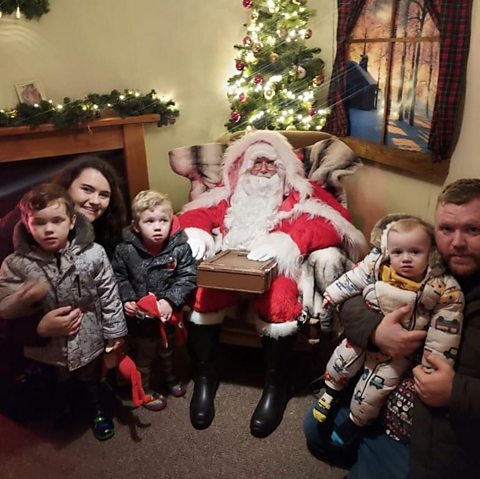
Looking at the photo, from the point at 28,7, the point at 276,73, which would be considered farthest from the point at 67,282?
the point at 276,73

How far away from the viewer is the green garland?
2.06m

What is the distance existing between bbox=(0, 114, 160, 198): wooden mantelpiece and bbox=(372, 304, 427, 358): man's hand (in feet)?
6.22

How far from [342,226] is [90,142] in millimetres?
1482

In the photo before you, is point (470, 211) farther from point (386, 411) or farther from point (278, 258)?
point (278, 258)

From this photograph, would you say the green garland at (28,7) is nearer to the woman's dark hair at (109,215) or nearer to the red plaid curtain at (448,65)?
the woman's dark hair at (109,215)

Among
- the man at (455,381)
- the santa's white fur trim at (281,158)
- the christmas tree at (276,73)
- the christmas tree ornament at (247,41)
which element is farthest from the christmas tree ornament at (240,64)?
the man at (455,381)

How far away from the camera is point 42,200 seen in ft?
4.66

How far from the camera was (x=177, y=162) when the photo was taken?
7.39 feet

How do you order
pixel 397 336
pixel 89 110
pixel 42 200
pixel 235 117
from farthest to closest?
pixel 235 117
pixel 89 110
pixel 42 200
pixel 397 336

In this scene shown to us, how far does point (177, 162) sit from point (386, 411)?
1.48 m

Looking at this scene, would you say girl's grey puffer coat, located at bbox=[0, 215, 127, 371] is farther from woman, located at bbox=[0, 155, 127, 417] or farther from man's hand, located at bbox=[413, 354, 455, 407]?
man's hand, located at bbox=[413, 354, 455, 407]

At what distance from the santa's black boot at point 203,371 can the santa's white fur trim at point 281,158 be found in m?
0.70

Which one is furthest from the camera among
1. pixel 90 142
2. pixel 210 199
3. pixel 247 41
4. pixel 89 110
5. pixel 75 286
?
pixel 247 41

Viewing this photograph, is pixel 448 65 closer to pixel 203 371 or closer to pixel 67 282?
pixel 203 371
